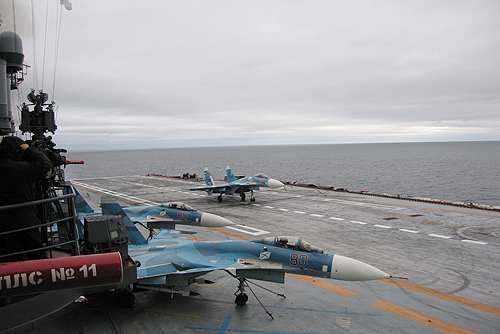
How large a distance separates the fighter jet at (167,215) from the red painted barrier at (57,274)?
48.4 ft

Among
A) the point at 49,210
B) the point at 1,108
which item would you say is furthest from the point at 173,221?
the point at 1,108

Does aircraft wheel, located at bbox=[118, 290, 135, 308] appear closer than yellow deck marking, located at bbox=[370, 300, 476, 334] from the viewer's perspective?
No

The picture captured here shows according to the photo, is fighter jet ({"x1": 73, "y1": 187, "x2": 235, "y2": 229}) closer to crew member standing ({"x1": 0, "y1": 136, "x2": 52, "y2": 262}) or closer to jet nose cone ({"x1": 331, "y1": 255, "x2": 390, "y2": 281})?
jet nose cone ({"x1": 331, "y1": 255, "x2": 390, "y2": 281})

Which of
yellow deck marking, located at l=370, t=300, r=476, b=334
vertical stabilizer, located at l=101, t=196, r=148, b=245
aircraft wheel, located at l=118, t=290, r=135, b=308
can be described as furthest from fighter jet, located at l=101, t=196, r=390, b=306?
yellow deck marking, located at l=370, t=300, r=476, b=334

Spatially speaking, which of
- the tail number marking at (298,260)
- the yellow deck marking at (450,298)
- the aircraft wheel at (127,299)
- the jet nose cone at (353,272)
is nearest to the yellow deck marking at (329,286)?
the jet nose cone at (353,272)

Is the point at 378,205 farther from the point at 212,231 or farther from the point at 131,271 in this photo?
the point at 131,271

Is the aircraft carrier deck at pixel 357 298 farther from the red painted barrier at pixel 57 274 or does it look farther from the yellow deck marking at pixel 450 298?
the red painted barrier at pixel 57 274

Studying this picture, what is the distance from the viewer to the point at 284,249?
38.0 feet

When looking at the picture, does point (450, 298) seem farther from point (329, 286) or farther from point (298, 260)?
point (298, 260)

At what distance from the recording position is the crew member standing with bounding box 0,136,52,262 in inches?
183

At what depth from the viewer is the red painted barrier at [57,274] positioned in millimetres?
3439

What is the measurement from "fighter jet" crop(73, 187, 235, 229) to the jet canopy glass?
676 cm

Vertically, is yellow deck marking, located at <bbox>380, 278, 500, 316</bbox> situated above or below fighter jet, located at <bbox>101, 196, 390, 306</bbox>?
below

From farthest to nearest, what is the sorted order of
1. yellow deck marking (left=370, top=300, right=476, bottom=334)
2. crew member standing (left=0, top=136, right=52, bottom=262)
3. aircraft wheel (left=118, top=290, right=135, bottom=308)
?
aircraft wheel (left=118, top=290, right=135, bottom=308) < yellow deck marking (left=370, top=300, right=476, bottom=334) < crew member standing (left=0, top=136, right=52, bottom=262)
